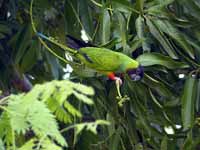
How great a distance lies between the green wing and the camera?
112 cm

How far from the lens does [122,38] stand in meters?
1.28

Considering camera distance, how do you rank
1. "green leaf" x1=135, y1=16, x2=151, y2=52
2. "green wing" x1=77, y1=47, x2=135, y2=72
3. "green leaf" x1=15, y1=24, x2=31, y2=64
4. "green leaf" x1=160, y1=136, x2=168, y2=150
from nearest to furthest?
1. "green wing" x1=77, y1=47, x2=135, y2=72
2. "green leaf" x1=135, y1=16, x2=151, y2=52
3. "green leaf" x1=160, y1=136, x2=168, y2=150
4. "green leaf" x1=15, y1=24, x2=31, y2=64

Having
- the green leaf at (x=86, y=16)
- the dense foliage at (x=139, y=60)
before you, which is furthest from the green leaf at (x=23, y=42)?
the green leaf at (x=86, y=16)

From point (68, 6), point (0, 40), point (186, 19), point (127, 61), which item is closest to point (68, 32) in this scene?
point (68, 6)

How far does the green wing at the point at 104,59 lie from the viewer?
1124 mm

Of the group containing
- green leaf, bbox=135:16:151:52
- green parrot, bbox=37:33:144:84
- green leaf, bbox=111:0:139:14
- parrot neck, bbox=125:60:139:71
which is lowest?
parrot neck, bbox=125:60:139:71

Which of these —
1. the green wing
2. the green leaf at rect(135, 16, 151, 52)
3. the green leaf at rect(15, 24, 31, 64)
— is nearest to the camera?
the green wing

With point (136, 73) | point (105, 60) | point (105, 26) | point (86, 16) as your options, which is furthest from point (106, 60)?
point (86, 16)

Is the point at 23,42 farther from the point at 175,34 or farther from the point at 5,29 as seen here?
the point at 175,34

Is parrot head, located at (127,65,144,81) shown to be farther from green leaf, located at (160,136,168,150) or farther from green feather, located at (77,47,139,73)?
green leaf, located at (160,136,168,150)

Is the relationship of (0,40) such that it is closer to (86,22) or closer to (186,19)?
(86,22)

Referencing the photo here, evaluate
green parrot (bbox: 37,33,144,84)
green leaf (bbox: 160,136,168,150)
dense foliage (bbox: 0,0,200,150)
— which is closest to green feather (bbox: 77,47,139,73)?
green parrot (bbox: 37,33,144,84)

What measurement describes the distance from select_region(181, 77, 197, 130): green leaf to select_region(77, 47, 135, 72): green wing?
10.0 inches

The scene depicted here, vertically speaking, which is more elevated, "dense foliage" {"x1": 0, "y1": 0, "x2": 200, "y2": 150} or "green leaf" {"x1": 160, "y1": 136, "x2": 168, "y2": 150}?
"dense foliage" {"x1": 0, "y1": 0, "x2": 200, "y2": 150}
